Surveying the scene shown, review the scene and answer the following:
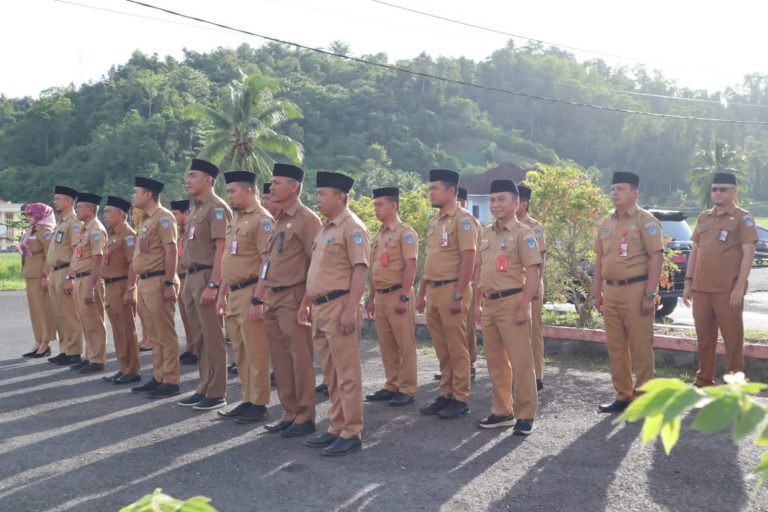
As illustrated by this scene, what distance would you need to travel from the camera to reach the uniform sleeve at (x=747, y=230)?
644 centimetres

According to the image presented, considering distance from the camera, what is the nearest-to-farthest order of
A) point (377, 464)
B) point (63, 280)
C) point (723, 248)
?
1. point (377, 464)
2. point (723, 248)
3. point (63, 280)

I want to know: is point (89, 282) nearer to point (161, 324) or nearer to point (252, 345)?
point (161, 324)

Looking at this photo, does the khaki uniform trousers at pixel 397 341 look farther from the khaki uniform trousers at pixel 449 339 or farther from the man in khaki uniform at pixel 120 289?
the man in khaki uniform at pixel 120 289

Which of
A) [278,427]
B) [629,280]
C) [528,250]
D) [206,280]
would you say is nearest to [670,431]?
[528,250]

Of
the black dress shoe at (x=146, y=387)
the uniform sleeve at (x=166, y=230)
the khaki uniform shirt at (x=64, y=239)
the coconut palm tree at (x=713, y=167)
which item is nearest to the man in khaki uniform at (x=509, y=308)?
the uniform sleeve at (x=166, y=230)

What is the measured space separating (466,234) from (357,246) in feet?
5.12

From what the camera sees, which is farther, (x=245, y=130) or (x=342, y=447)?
(x=245, y=130)

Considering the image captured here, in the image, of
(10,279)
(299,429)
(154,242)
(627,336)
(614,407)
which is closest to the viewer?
(299,429)

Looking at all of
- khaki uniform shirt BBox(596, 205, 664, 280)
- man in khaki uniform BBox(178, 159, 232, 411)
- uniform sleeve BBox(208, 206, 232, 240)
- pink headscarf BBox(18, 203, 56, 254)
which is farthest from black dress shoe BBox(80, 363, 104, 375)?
khaki uniform shirt BBox(596, 205, 664, 280)

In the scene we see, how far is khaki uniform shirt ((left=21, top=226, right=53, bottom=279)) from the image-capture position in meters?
9.33

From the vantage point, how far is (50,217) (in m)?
9.51

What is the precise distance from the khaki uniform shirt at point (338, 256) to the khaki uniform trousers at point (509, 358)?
1.18 metres

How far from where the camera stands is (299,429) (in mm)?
5582

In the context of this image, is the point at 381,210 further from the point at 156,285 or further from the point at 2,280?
the point at 2,280
